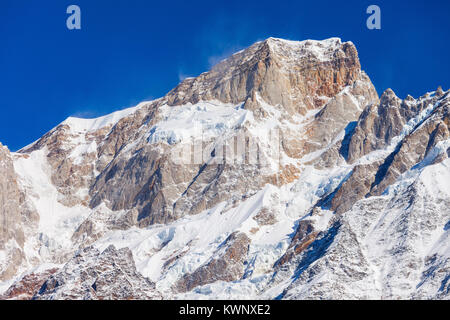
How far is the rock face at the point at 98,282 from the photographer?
608 feet

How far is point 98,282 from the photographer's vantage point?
188m

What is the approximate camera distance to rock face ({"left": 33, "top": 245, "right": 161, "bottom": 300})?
185250 mm
